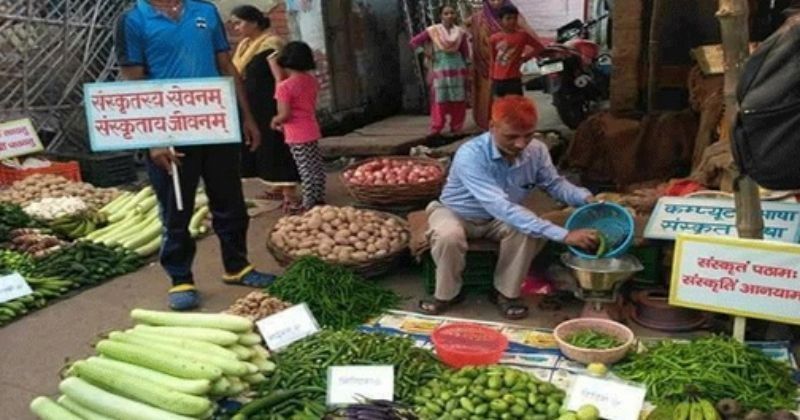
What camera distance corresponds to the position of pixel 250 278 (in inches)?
193

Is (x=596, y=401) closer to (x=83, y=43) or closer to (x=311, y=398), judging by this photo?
(x=311, y=398)

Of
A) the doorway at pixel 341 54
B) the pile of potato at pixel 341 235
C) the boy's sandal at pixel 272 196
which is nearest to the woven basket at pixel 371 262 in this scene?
the pile of potato at pixel 341 235

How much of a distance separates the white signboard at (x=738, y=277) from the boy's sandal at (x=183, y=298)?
8.95 feet

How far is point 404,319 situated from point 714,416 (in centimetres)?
181

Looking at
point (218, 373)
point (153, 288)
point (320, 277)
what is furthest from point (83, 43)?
point (218, 373)

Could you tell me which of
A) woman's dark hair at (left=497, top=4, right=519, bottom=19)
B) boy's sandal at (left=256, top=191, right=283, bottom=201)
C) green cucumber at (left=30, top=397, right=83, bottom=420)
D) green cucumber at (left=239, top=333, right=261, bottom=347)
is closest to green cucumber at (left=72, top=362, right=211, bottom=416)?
green cucumber at (left=30, top=397, right=83, bottom=420)

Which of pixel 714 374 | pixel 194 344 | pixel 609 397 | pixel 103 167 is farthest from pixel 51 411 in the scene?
pixel 103 167

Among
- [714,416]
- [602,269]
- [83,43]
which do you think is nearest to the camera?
[714,416]

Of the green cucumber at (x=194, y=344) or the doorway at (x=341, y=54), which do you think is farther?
the doorway at (x=341, y=54)

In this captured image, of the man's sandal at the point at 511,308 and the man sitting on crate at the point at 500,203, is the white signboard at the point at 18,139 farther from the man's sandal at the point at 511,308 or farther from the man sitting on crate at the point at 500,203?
the man's sandal at the point at 511,308

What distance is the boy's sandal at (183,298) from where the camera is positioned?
4543 millimetres

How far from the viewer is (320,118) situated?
9.13 meters

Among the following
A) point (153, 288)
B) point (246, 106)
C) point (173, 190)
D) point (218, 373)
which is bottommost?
point (153, 288)

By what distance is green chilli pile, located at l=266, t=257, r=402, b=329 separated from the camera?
412 centimetres
